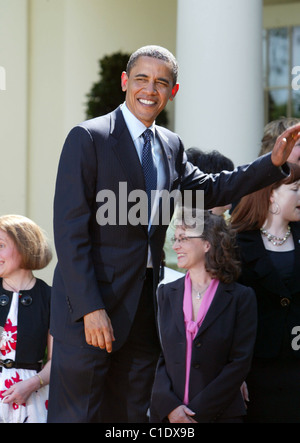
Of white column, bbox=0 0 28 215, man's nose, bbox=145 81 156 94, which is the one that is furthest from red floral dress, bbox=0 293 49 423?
white column, bbox=0 0 28 215

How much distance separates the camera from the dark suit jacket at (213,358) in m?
3.83

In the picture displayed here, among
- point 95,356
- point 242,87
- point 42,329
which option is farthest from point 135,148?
point 242,87

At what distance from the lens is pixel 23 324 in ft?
13.8

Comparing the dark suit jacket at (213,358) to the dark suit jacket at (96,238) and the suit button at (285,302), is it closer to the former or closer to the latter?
the suit button at (285,302)

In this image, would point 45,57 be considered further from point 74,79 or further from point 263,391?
point 263,391

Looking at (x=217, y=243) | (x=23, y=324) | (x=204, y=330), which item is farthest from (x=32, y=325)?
(x=217, y=243)

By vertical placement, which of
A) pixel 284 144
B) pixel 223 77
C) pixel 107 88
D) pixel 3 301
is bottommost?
pixel 3 301

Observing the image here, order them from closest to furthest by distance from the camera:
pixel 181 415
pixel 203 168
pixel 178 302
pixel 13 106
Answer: pixel 181 415 → pixel 178 302 → pixel 203 168 → pixel 13 106

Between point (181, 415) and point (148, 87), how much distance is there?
1.64 metres

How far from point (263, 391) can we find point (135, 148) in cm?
166

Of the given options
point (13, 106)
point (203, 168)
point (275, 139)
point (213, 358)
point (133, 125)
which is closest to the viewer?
point (133, 125)

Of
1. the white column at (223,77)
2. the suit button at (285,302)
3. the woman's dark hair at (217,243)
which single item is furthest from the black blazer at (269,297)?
the white column at (223,77)

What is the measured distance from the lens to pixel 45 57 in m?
8.05

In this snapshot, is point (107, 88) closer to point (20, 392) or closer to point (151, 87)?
point (20, 392)
